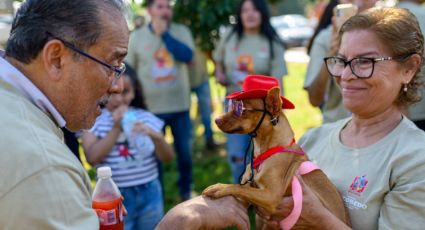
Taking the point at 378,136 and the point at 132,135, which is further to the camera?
the point at 132,135

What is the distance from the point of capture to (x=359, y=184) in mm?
2092

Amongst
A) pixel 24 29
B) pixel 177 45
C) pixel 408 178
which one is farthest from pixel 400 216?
pixel 177 45

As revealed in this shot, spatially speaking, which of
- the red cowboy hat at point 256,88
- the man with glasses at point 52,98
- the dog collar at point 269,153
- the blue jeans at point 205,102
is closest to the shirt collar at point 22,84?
the man with glasses at point 52,98

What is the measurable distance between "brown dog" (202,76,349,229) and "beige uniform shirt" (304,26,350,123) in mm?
1686

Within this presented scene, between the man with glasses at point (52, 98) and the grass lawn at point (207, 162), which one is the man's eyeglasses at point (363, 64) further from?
the grass lawn at point (207, 162)

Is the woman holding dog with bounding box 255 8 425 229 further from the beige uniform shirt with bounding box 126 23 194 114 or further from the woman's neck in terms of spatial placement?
the beige uniform shirt with bounding box 126 23 194 114

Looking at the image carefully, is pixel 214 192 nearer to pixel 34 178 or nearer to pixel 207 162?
pixel 34 178

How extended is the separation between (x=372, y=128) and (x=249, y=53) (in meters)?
3.15

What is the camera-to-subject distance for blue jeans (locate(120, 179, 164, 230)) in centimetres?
352

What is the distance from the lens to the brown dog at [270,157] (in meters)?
2.02

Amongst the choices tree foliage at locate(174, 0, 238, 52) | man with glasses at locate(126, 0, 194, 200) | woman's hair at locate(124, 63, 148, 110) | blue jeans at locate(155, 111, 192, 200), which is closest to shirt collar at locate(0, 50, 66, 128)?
woman's hair at locate(124, 63, 148, 110)

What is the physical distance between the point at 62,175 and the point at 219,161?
234 inches

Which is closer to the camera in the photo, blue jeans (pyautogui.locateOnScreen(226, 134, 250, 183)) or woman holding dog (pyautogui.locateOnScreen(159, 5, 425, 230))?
woman holding dog (pyautogui.locateOnScreen(159, 5, 425, 230))

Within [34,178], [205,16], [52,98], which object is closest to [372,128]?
[52,98]
